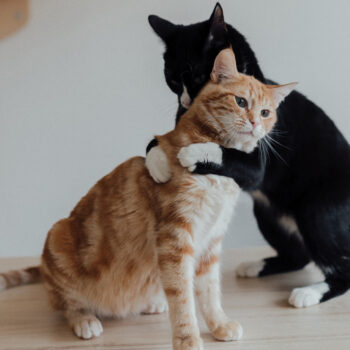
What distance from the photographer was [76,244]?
4.22ft

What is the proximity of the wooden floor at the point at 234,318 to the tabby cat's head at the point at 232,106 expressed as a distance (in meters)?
0.47

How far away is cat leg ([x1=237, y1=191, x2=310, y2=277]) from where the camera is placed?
159cm

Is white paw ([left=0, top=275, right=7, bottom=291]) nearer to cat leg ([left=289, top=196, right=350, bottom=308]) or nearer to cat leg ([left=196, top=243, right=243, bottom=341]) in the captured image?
cat leg ([left=196, top=243, right=243, bottom=341])

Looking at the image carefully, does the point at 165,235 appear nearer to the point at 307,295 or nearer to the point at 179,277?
the point at 179,277

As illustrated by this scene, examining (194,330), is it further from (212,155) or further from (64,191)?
(64,191)

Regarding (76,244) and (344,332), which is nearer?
(344,332)

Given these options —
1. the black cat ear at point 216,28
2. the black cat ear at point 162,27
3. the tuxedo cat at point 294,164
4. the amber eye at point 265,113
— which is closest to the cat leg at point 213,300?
the tuxedo cat at point 294,164

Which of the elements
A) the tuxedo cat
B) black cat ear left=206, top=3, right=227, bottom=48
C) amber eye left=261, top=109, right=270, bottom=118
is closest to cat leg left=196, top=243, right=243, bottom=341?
→ the tuxedo cat

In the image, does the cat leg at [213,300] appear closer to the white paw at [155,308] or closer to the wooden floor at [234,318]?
the wooden floor at [234,318]

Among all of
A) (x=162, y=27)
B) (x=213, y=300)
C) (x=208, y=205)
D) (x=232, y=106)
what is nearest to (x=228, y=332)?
(x=213, y=300)

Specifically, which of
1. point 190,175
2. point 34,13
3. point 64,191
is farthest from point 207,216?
point 34,13

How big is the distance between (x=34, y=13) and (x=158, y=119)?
66 cm

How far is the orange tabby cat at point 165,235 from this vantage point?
1.12 metres

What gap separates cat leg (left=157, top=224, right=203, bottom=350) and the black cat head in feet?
1.33
